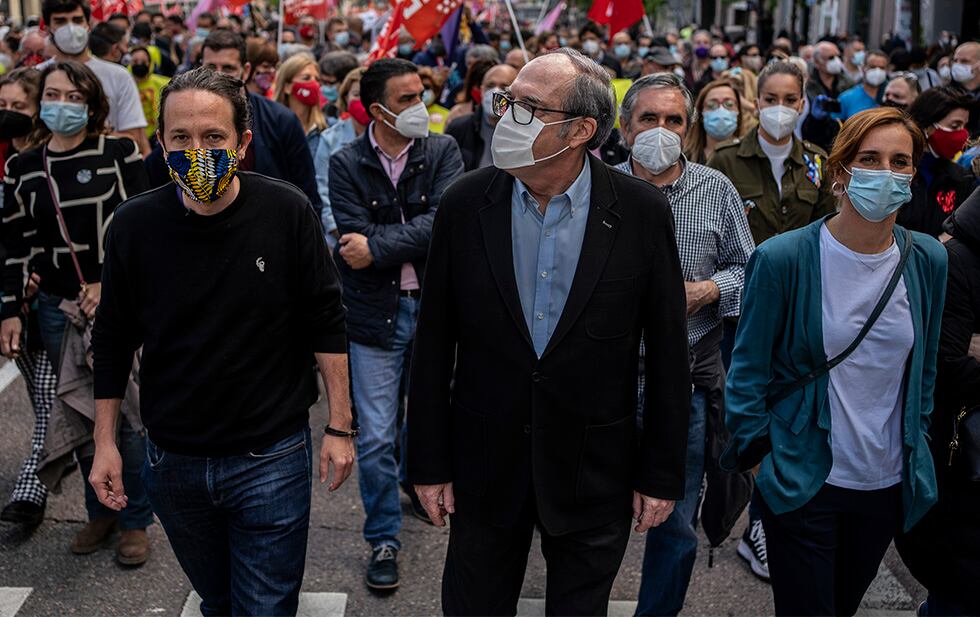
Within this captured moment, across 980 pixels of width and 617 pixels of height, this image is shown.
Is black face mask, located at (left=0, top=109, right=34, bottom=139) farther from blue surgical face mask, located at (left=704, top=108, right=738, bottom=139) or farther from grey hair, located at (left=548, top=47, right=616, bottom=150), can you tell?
blue surgical face mask, located at (left=704, top=108, right=738, bottom=139)

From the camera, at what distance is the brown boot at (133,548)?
4.77m

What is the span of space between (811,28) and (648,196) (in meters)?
46.0

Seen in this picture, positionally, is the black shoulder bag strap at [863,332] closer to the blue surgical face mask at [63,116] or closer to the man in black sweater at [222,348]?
the man in black sweater at [222,348]

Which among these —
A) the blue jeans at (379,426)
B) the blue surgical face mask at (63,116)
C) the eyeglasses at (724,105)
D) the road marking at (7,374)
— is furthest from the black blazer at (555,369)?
the road marking at (7,374)

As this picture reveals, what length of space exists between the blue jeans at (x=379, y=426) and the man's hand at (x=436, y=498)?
63.9 inches

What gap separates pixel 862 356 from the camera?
3262mm

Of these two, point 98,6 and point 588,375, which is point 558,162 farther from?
point 98,6

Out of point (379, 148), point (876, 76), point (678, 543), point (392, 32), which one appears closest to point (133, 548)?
point (379, 148)

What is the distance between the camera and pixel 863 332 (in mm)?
3234

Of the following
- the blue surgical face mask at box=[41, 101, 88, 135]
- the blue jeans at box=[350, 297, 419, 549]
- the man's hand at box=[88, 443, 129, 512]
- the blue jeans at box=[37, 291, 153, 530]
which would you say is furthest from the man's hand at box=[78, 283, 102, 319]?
the man's hand at box=[88, 443, 129, 512]

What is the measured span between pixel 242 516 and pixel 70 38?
526 cm

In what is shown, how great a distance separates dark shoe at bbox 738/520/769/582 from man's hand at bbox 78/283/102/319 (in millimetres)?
2962

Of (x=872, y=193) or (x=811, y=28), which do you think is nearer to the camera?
(x=872, y=193)

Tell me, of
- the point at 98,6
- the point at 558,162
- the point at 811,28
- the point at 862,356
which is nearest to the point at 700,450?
the point at 862,356
